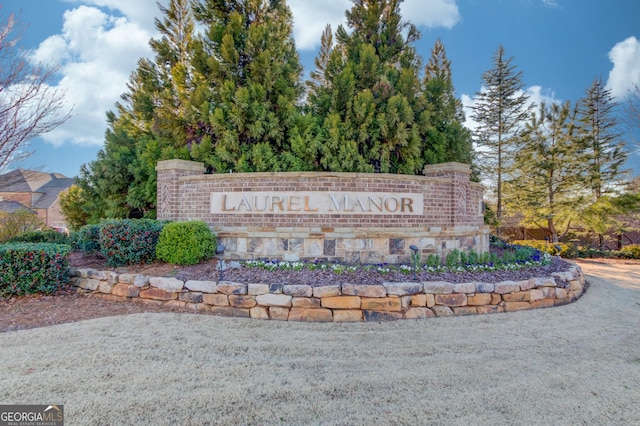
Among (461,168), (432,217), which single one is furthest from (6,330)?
(461,168)

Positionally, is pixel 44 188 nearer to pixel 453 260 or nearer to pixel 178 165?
pixel 178 165

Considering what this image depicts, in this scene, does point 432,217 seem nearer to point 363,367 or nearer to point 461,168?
point 461,168

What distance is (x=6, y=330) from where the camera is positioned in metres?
3.95

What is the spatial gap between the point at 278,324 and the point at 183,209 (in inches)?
151

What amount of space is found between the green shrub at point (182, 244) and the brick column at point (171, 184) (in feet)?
4.14

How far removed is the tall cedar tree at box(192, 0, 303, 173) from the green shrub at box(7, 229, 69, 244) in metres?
3.69

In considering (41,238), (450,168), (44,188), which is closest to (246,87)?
(450,168)

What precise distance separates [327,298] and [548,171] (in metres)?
17.0

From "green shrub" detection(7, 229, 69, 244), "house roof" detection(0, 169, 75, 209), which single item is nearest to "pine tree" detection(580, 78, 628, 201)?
"green shrub" detection(7, 229, 69, 244)

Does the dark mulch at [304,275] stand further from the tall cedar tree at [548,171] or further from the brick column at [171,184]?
the tall cedar tree at [548,171]

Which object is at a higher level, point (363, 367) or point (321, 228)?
point (321, 228)

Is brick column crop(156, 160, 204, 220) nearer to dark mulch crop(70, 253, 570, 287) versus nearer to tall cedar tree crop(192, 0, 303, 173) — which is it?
tall cedar tree crop(192, 0, 303, 173)

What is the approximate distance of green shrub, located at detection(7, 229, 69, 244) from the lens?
7.12 metres

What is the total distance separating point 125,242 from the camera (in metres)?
5.58
